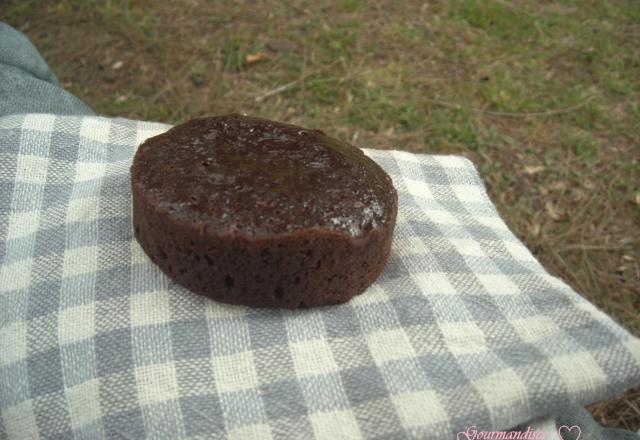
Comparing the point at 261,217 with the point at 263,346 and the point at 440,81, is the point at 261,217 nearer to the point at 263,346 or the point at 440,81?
the point at 263,346

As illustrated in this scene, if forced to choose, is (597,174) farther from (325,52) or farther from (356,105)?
(325,52)

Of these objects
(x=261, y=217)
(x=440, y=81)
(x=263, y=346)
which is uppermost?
(x=261, y=217)

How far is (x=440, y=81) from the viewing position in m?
4.05

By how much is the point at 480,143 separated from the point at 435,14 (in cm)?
175

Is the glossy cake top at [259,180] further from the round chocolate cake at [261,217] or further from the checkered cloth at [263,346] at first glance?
the checkered cloth at [263,346]

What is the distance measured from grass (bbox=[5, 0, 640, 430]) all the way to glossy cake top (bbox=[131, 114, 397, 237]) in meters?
1.70

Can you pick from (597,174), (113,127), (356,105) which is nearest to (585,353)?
(113,127)

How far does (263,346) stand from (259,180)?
1.50 ft

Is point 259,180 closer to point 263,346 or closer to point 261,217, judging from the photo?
point 261,217

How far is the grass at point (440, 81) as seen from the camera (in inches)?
125

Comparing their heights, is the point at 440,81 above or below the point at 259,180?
below

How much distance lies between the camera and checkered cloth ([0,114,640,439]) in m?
1.39

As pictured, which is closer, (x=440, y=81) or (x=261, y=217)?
(x=261, y=217)

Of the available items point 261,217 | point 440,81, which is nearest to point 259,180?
point 261,217
